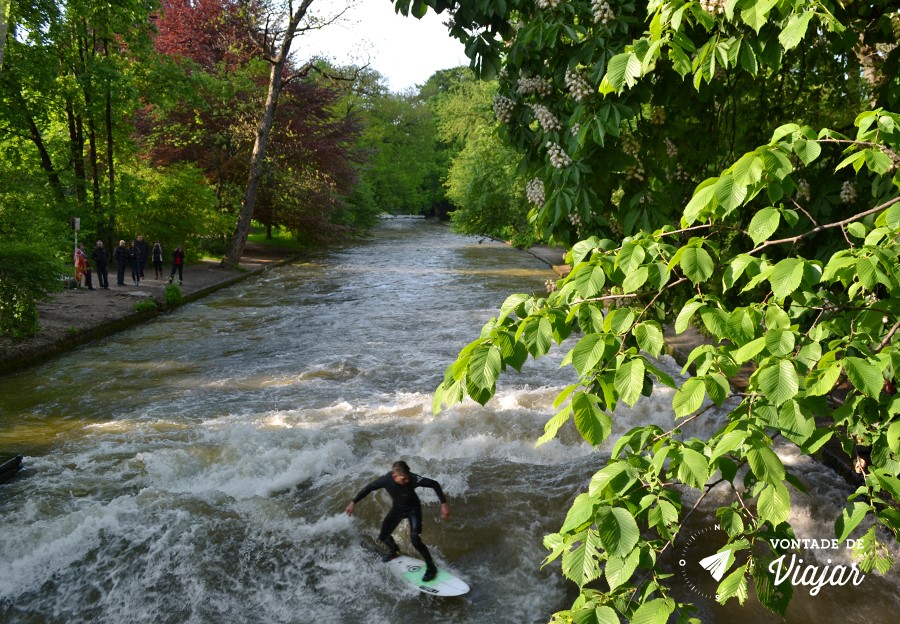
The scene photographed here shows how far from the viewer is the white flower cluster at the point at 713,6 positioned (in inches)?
124

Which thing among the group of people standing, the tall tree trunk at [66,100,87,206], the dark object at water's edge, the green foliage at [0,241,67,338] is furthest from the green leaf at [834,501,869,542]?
the tall tree trunk at [66,100,87,206]

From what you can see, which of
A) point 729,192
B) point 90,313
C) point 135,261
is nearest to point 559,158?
point 729,192

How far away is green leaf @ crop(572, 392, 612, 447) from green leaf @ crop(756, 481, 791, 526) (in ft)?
1.63

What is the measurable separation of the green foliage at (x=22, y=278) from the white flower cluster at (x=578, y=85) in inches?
483

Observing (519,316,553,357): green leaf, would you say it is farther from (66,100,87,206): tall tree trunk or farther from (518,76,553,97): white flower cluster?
(66,100,87,206): tall tree trunk

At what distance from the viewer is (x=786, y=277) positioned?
95.7 inches

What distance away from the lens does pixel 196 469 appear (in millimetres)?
9602

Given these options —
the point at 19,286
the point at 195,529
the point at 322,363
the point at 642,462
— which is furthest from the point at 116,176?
A: the point at 642,462

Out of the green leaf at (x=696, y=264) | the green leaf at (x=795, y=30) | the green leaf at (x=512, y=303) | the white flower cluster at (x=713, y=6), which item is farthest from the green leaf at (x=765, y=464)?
the white flower cluster at (x=713, y=6)

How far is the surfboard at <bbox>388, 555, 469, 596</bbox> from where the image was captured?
23.6 feet

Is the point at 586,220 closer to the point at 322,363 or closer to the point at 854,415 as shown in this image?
the point at 854,415

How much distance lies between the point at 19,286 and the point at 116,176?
12.1 meters
